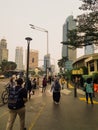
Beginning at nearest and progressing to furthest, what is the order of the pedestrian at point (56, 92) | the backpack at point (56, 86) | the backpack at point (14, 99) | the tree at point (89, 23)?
the backpack at point (14, 99) < the pedestrian at point (56, 92) < the backpack at point (56, 86) < the tree at point (89, 23)

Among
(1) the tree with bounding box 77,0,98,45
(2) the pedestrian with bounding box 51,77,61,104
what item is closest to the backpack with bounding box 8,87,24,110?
(2) the pedestrian with bounding box 51,77,61,104

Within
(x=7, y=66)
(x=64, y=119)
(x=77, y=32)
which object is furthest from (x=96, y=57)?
(x=7, y=66)

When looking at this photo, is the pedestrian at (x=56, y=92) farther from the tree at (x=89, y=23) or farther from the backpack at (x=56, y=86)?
the tree at (x=89, y=23)

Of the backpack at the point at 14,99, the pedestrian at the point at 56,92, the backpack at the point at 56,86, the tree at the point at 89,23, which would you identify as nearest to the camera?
the backpack at the point at 14,99

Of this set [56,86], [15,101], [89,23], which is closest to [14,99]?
[15,101]

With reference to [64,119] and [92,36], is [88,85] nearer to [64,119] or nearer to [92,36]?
[64,119]

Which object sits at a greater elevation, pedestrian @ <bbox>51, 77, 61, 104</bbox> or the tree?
the tree

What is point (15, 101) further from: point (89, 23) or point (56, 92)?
point (89, 23)

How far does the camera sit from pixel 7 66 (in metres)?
142

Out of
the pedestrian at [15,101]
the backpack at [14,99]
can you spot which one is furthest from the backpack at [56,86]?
the backpack at [14,99]

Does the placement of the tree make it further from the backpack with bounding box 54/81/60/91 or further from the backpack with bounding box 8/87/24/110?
the backpack with bounding box 8/87/24/110

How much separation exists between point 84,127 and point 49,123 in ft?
4.79

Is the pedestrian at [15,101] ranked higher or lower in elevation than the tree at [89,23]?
lower

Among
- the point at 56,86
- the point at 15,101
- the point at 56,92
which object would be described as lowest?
the point at 56,92
